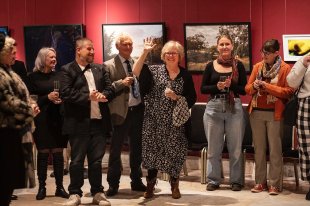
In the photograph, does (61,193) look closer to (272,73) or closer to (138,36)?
(272,73)

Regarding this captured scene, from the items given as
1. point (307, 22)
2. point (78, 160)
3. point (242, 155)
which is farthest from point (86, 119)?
point (307, 22)

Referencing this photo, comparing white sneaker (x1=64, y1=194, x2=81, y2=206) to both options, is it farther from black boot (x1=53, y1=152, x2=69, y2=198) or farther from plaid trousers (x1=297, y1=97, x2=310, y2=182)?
plaid trousers (x1=297, y1=97, x2=310, y2=182)

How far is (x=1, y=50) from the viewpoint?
4.93 metres

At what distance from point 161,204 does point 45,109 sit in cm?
160

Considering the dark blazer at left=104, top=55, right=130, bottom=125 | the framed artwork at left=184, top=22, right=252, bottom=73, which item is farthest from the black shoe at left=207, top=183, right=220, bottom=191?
the framed artwork at left=184, top=22, right=252, bottom=73

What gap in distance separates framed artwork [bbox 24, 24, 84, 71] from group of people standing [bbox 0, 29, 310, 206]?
2.48 m

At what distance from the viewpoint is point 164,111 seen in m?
6.56

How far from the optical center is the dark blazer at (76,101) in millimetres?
6156

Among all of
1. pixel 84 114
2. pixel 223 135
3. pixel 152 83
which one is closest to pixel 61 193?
pixel 84 114

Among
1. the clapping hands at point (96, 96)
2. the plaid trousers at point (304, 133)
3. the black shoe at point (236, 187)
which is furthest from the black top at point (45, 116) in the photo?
the plaid trousers at point (304, 133)

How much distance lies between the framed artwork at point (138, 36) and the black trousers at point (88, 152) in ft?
8.41

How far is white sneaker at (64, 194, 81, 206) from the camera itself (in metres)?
6.35

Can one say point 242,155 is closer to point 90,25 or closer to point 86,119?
point 86,119

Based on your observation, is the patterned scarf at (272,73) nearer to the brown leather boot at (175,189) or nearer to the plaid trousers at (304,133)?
the plaid trousers at (304,133)
